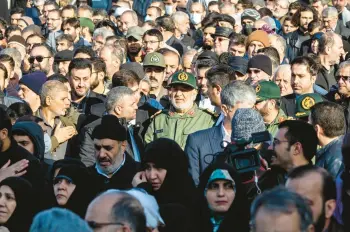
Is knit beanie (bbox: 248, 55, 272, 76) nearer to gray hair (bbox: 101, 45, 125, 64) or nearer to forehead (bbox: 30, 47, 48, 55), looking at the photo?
gray hair (bbox: 101, 45, 125, 64)

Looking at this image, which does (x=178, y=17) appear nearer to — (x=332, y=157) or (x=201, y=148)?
(x=201, y=148)

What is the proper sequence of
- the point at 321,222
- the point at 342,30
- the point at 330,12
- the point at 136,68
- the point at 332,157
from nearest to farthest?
the point at 321,222, the point at 332,157, the point at 136,68, the point at 330,12, the point at 342,30

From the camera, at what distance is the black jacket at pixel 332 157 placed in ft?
28.7

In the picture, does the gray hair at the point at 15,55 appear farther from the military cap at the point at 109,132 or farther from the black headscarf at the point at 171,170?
the black headscarf at the point at 171,170

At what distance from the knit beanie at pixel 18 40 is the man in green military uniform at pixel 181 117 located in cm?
609

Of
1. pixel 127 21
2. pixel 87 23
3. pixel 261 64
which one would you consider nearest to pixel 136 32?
pixel 127 21

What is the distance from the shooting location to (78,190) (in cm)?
887

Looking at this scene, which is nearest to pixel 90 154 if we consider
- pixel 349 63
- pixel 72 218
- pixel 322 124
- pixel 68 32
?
pixel 322 124

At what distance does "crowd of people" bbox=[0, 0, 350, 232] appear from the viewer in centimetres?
707

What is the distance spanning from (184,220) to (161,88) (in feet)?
21.0

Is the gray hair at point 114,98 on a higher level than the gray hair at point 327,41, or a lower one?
lower

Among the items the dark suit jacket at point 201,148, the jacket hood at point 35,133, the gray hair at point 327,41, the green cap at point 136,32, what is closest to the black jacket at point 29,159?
the jacket hood at point 35,133

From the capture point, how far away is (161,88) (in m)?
14.0

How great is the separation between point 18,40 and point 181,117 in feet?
21.7
